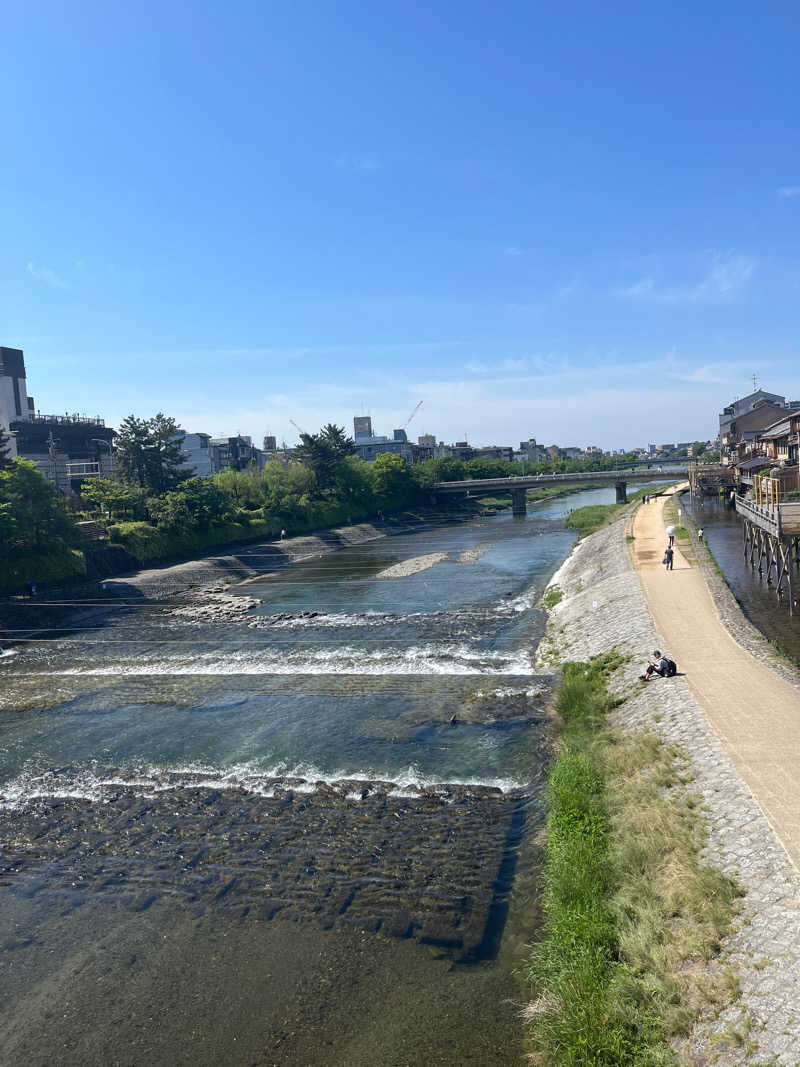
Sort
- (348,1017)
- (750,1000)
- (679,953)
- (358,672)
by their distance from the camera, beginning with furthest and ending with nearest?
(358,672) → (348,1017) → (679,953) → (750,1000)

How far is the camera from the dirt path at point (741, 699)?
12.3 meters

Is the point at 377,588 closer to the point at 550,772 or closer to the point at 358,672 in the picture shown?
the point at 358,672

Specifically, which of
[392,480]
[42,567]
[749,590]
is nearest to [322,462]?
[392,480]

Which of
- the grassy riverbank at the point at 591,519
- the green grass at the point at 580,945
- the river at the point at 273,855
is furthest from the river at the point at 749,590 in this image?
the green grass at the point at 580,945

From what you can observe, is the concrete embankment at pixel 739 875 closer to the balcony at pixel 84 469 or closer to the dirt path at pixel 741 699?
the dirt path at pixel 741 699

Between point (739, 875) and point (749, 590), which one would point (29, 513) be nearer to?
point (749, 590)

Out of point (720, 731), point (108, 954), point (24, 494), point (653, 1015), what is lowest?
point (108, 954)

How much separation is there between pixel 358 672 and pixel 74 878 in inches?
549

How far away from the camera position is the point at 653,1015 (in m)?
8.56

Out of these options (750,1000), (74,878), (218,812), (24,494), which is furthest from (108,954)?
(24,494)

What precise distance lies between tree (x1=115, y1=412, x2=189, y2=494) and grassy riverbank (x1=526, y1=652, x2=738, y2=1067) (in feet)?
207

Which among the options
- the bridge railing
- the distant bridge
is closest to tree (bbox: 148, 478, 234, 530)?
the bridge railing

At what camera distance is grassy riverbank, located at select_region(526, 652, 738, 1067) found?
28.0 ft

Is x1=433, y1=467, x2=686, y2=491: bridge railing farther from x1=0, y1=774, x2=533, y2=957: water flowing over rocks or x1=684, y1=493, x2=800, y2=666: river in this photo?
x1=0, y1=774, x2=533, y2=957: water flowing over rocks
